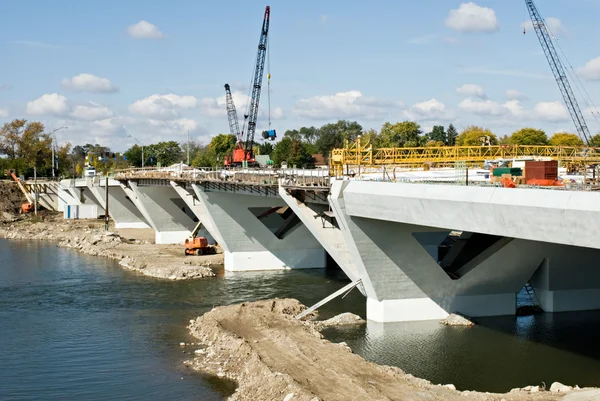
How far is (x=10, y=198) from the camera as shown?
151 m

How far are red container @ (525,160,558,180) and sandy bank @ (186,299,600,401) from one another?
11.7m

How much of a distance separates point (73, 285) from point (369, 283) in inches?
1215

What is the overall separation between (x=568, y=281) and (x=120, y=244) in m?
60.9

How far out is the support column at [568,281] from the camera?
47312mm

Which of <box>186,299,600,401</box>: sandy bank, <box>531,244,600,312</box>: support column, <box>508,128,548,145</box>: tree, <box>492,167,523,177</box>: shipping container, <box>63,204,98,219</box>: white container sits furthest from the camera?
<box>63,204,98,219</box>: white container

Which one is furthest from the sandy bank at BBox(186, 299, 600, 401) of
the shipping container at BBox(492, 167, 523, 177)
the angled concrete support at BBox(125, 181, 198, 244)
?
the angled concrete support at BBox(125, 181, 198, 244)

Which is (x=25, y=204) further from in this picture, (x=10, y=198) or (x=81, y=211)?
(x=81, y=211)

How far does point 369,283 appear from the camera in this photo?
45.7 m

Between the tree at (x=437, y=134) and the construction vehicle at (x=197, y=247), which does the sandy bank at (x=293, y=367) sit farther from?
the tree at (x=437, y=134)

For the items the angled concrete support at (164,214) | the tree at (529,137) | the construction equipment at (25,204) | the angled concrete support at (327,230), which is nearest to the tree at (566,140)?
the tree at (529,137)

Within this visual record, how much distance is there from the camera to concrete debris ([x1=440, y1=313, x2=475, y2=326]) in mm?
45281

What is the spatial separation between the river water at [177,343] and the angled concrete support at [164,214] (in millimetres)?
32793

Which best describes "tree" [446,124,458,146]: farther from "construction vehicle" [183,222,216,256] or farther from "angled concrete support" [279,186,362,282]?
"angled concrete support" [279,186,362,282]

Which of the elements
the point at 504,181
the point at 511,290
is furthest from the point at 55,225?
the point at 504,181
